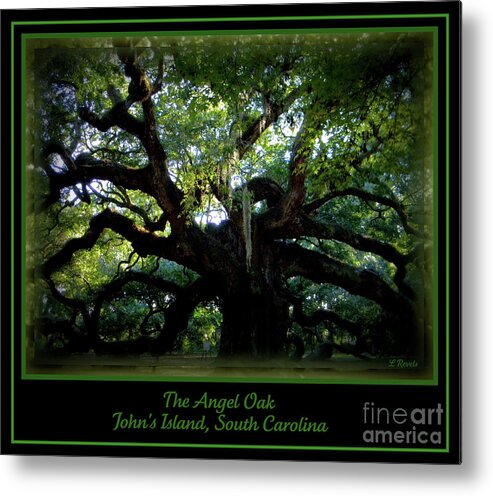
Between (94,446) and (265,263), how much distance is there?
6.72ft

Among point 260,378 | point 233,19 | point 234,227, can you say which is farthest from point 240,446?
point 233,19

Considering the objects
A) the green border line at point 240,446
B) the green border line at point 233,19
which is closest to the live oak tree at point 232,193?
the green border line at point 233,19

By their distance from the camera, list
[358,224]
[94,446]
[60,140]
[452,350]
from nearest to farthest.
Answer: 1. [452,350]
2. [94,446]
3. [60,140]
4. [358,224]

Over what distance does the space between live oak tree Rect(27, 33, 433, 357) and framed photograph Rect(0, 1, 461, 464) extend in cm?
2

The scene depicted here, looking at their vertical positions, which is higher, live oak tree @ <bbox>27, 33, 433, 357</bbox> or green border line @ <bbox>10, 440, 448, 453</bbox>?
live oak tree @ <bbox>27, 33, 433, 357</bbox>

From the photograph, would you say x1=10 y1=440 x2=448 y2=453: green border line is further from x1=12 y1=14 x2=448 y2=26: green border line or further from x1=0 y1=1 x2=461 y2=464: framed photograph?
x1=12 y1=14 x2=448 y2=26: green border line

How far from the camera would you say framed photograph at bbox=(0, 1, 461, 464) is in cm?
380

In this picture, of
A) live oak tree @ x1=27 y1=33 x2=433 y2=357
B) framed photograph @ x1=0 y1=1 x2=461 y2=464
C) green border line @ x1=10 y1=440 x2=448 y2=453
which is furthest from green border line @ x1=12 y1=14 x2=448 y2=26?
green border line @ x1=10 y1=440 x2=448 y2=453

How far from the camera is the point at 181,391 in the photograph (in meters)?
3.94

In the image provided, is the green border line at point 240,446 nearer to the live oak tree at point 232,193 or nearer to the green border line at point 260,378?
the green border line at point 260,378

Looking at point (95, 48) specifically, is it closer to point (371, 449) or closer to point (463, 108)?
point (463, 108)

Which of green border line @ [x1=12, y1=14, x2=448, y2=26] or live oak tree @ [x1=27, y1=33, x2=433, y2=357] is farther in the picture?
live oak tree @ [x1=27, y1=33, x2=433, y2=357]

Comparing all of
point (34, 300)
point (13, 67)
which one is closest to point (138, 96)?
point (13, 67)

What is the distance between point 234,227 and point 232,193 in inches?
15.7
